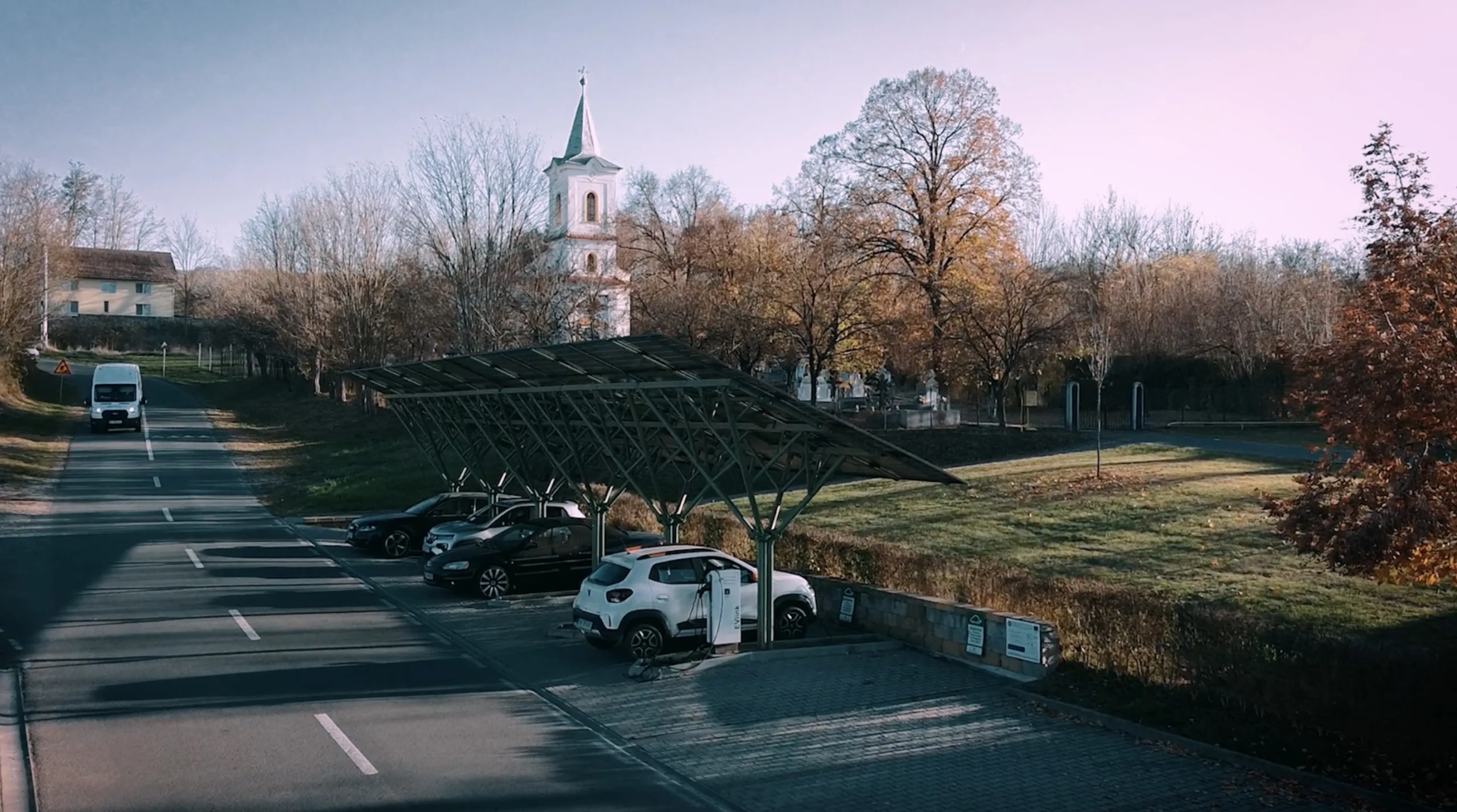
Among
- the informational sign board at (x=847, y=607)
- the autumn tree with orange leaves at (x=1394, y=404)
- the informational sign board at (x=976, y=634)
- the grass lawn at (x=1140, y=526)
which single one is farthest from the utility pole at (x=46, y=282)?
the autumn tree with orange leaves at (x=1394, y=404)

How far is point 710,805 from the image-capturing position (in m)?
9.66

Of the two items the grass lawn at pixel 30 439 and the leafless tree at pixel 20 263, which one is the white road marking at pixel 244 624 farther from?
the leafless tree at pixel 20 263

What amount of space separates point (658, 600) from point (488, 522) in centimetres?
956

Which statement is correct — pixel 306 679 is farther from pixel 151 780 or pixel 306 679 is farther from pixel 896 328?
pixel 896 328

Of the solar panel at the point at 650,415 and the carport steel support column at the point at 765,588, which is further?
the carport steel support column at the point at 765,588

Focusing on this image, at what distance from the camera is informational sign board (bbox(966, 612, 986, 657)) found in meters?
14.4

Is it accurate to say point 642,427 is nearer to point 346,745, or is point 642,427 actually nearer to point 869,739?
point 869,739

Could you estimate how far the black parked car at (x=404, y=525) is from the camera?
25188 millimetres

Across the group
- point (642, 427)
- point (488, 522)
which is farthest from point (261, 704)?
point (488, 522)

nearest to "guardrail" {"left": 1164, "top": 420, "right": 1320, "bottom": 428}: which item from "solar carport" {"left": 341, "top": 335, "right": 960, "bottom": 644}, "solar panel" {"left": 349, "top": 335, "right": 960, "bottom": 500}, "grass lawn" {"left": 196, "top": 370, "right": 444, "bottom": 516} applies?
"solar carport" {"left": 341, "top": 335, "right": 960, "bottom": 644}

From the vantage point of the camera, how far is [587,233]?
61969 millimetres

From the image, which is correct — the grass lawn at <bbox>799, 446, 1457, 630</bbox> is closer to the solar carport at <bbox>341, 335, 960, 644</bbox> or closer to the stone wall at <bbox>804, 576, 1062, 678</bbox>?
the stone wall at <bbox>804, 576, 1062, 678</bbox>

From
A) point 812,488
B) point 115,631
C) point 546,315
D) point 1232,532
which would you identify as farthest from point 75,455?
point 1232,532

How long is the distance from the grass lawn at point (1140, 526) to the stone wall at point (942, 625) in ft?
11.3
